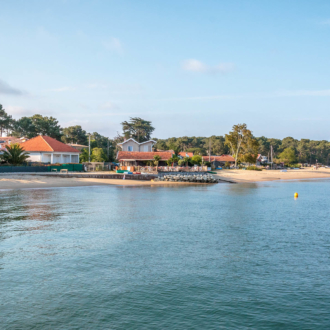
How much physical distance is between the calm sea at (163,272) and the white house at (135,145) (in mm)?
59855

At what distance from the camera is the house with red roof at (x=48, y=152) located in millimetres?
71625

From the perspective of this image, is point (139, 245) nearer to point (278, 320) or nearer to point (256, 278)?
point (256, 278)

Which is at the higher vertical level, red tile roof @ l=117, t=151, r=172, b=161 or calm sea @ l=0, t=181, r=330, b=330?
red tile roof @ l=117, t=151, r=172, b=161

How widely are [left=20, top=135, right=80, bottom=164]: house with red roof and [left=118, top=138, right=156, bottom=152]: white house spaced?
1285 centimetres

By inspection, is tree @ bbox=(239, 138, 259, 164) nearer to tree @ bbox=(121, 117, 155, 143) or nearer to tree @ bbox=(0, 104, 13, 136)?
tree @ bbox=(121, 117, 155, 143)

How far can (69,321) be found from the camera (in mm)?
9703

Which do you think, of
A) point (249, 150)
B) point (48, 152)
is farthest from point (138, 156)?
point (249, 150)

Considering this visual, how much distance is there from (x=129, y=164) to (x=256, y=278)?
66.3m

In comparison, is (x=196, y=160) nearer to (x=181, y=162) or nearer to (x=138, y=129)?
(x=181, y=162)

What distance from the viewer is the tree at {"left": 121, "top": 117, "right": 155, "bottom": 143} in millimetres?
106938

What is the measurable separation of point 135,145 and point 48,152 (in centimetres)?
2229

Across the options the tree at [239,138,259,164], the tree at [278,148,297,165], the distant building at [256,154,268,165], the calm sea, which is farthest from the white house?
the tree at [278,148,297,165]

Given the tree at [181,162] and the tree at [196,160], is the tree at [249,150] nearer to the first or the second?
the tree at [196,160]

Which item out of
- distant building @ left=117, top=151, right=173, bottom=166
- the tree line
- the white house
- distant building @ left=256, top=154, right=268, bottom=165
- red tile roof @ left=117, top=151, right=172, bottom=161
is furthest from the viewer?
distant building @ left=256, top=154, right=268, bottom=165
